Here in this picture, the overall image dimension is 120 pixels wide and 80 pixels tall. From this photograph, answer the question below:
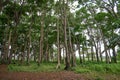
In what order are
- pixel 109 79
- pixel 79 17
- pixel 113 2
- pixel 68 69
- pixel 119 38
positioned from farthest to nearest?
pixel 79 17
pixel 113 2
pixel 68 69
pixel 109 79
pixel 119 38

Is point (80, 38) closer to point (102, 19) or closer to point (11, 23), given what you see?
point (102, 19)

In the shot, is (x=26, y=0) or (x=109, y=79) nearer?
(x=109, y=79)

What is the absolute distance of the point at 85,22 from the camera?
34250mm

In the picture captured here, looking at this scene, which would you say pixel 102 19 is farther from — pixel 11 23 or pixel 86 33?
pixel 11 23

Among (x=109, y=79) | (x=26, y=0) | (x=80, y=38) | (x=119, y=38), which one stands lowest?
(x=109, y=79)

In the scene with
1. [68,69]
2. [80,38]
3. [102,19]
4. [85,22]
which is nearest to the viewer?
[68,69]

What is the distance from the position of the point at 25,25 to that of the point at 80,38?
1297 cm

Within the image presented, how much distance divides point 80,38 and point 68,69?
21945mm

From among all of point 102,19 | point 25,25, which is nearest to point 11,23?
point 25,25

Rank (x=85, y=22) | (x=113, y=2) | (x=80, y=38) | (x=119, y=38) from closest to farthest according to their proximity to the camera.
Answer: (x=119, y=38)
(x=113, y=2)
(x=85, y=22)
(x=80, y=38)

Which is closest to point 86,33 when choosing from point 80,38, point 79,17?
point 80,38

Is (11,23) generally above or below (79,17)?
below

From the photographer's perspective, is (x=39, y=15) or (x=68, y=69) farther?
(x=39, y=15)

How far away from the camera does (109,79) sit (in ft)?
34.1
